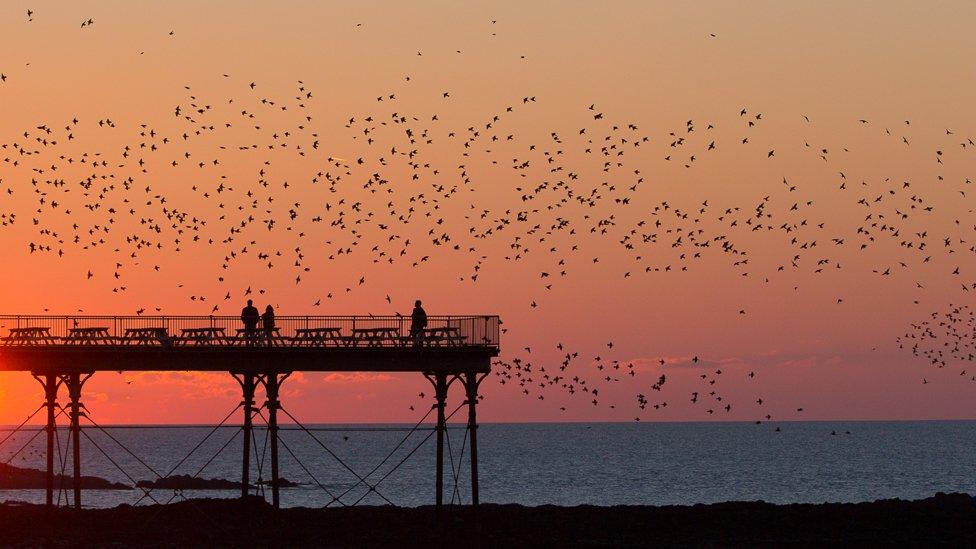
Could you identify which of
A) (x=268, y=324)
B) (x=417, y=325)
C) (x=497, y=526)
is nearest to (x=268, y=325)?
(x=268, y=324)

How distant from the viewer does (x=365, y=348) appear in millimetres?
59625

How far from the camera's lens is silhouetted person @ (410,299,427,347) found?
196 feet

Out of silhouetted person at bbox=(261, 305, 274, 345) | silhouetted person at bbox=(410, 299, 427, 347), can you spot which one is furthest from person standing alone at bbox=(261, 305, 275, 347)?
silhouetted person at bbox=(410, 299, 427, 347)

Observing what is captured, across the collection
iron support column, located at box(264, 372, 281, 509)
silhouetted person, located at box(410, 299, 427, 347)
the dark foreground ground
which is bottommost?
the dark foreground ground

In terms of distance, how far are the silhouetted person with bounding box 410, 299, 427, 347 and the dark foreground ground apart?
6870 millimetres

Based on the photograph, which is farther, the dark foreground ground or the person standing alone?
the person standing alone

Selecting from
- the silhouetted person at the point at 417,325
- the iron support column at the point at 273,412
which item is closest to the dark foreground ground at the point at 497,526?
the iron support column at the point at 273,412

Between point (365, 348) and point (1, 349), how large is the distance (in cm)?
1331

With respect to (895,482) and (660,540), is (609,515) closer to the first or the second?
(660,540)

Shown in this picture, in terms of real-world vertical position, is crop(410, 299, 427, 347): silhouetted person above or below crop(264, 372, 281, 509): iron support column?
above

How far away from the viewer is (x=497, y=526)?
2357 inches

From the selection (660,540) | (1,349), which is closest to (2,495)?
(1,349)

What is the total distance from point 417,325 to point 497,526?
797cm

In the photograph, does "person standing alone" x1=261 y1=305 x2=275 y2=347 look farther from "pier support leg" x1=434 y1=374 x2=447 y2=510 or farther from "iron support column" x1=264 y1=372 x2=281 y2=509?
"pier support leg" x1=434 y1=374 x2=447 y2=510
